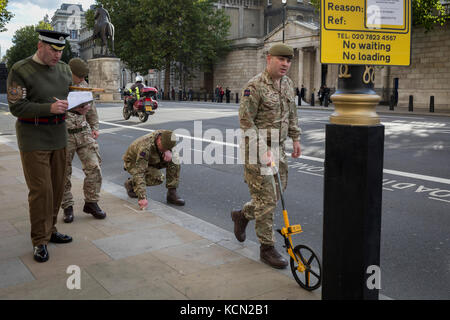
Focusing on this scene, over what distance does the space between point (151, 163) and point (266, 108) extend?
2499 millimetres

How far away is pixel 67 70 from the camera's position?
4.35m

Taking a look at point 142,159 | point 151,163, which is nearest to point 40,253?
point 142,159

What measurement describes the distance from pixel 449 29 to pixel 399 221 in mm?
28515

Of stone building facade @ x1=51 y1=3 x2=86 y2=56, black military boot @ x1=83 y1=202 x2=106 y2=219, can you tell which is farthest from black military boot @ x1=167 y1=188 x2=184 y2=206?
stone building facade @ x1=51 y1=3 x2=86 y2=56

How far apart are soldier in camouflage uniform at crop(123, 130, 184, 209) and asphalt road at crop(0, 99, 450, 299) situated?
0.43 meters

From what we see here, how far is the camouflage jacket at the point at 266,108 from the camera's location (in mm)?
3928

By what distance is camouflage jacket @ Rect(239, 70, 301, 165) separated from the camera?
3928 millimetres

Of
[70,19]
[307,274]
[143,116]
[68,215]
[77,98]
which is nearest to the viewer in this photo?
[307,274]

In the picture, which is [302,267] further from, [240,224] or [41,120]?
[41,120]

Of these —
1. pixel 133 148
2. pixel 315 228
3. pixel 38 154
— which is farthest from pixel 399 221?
pixel 38 154

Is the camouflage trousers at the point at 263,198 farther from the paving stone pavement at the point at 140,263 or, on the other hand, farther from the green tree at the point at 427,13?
the green tree at the point at 427,13

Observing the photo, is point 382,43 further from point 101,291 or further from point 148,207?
point 148,207

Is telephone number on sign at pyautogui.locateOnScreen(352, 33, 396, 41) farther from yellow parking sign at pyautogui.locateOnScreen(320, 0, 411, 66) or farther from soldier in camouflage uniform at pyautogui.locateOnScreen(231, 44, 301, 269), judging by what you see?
soldier in camouflage uniform at pyautogui.locateOnScreen(231, 44, 301, 269)

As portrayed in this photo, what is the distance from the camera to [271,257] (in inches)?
154
